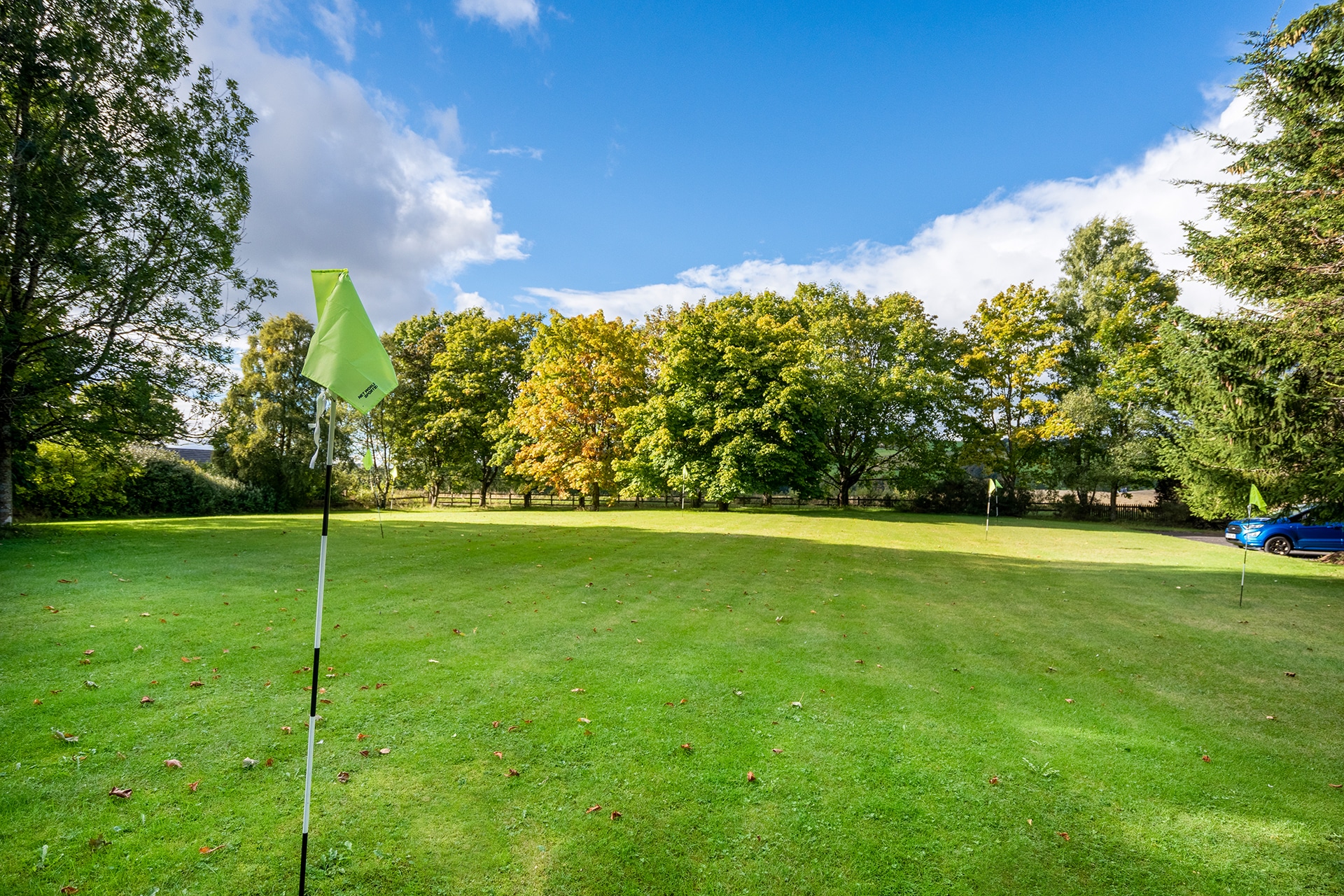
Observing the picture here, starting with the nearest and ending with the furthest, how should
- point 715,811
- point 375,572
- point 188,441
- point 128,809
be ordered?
1. point 128,809
2. point 715,811
3. point 375,572
4. point 188,441

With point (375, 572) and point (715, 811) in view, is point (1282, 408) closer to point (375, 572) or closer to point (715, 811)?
point (715, 811)

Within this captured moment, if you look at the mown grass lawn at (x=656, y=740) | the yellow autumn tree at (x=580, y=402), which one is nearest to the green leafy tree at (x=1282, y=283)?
the mown grass lawn at (x=656, y=740)

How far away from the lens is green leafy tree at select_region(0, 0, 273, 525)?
12.8m

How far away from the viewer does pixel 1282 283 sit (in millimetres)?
12383

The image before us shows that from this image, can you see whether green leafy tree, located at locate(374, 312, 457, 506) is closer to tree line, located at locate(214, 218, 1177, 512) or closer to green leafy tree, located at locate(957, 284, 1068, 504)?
tree line, located at locate(214, 218, 1177, 512)

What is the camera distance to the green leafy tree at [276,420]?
29.5 metres

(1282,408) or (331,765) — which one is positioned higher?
(1282,408)

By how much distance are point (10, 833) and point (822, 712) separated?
565cm

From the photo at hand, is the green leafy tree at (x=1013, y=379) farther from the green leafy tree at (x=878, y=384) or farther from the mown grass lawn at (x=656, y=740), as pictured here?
the mown grass lawn at (x=656, y=740)

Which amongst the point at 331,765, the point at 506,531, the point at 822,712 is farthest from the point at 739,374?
the point at 331,765

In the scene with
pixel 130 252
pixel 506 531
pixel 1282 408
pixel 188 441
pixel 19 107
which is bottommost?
pixel 506 531

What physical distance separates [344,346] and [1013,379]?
132ft

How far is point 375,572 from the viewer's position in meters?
10.8

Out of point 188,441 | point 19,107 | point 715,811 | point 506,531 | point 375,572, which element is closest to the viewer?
point 715,811
